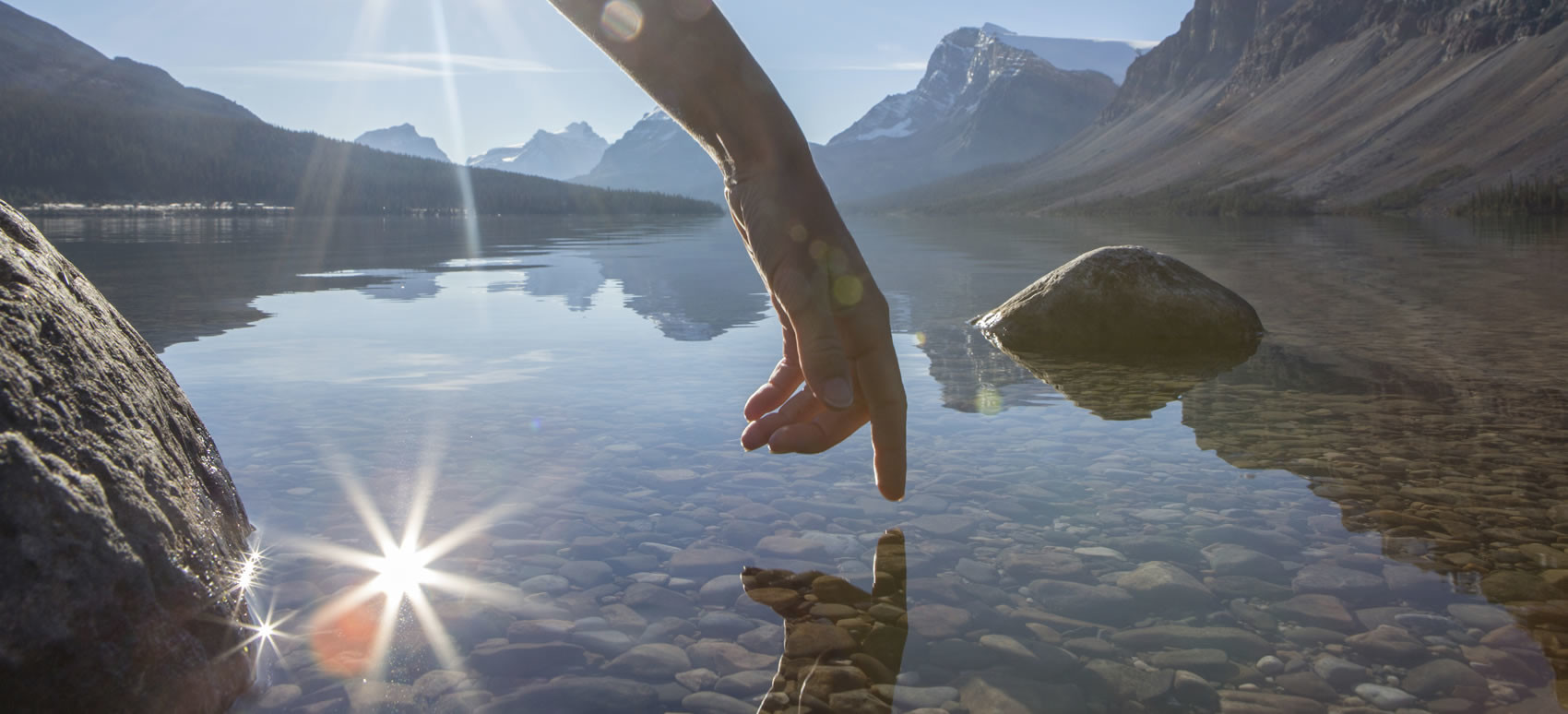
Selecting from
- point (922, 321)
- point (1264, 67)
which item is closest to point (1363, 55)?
point (1264, 67)

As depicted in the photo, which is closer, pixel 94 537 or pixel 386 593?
pixel 94 537

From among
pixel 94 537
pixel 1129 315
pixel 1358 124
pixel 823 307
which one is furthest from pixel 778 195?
pixel 1358 124

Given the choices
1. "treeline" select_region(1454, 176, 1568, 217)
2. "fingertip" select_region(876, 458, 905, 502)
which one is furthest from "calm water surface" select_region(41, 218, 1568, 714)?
"treeline" select_region(1454, 176, 1568, 217)

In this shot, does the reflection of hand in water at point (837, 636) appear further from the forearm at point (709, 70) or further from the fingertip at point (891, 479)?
the forearm at point (709, 70)

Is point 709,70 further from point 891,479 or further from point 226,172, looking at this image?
point 226,172

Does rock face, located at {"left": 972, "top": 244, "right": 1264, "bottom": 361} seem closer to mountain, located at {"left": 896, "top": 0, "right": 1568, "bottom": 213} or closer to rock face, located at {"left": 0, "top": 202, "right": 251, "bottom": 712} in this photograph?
rock face, located at {"left": 0, "top": 202, "right": 251, "bottom": 712}

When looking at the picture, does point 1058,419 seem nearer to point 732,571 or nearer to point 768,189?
point 732,571

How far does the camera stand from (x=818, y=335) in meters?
2.36

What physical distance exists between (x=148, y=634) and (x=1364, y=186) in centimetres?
11406

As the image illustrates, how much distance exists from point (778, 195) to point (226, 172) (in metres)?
179

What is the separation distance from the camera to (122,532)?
8.00ft

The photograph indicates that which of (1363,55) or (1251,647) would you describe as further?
(1363,55)

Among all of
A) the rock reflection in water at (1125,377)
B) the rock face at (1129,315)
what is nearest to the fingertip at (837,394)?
the rock reflection in water at (1125,377)

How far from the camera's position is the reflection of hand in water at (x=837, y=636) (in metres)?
2.70
